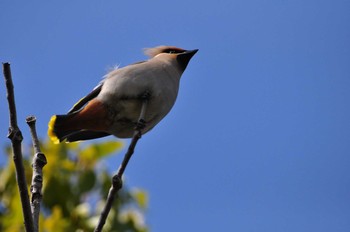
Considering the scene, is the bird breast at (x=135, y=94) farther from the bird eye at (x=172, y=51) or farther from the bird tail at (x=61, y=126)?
the bird eye at (x=172, y=51)

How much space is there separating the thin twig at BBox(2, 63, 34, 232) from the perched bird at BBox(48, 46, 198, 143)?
1.17m

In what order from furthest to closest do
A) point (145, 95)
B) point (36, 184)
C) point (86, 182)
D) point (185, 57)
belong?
point (185, 57), point (86, 182), point (145, 95), point (36, 184)

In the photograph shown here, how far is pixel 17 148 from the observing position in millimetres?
2244

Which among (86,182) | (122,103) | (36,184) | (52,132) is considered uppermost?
(122,103)

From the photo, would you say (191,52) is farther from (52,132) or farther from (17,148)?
(17,148)

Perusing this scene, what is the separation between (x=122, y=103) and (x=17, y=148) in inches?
51.0

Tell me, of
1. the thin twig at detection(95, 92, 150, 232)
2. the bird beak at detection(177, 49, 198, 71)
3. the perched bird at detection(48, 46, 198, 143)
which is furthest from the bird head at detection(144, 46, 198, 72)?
the thin twig at detection(95, 92, 150, 232)

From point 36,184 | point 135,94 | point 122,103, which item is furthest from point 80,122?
point 36,184

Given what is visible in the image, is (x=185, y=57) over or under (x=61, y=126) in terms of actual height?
over

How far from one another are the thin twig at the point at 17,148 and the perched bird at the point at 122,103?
1.17 m

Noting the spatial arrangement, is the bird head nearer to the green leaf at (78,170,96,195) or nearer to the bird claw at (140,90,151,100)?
the bird claw at (140,90,151,100)

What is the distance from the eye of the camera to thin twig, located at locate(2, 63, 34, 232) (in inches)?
84.6

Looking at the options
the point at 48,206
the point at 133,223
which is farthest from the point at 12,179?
the point at 133,223

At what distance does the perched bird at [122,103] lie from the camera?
11.4ft
